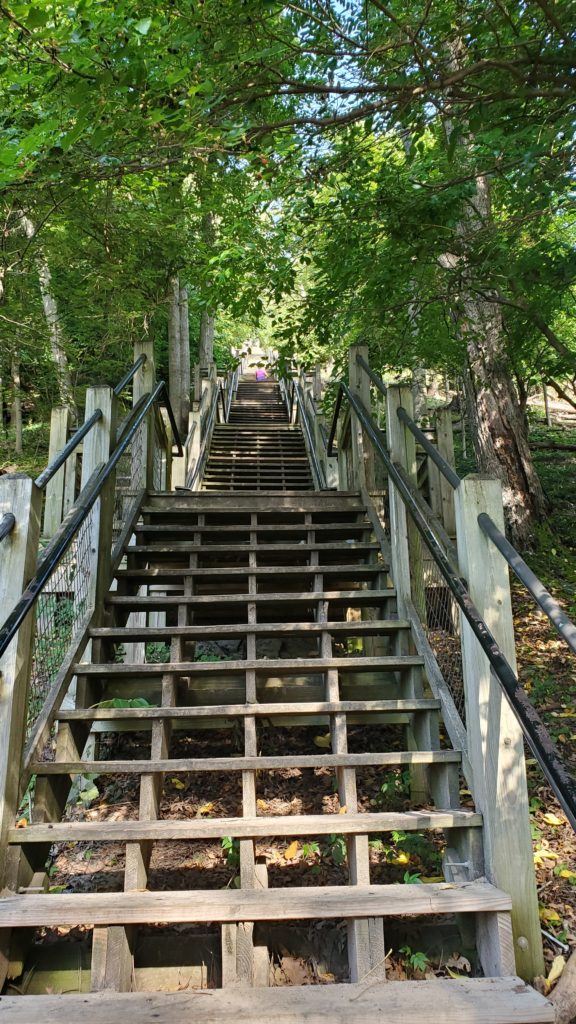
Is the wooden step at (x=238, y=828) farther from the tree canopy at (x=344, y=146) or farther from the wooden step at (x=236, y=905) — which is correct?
the tree canopy at (x=344, y=146)

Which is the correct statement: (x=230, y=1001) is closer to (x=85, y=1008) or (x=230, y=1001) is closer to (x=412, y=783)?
(x=85, y=1008)

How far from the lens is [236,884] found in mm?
2875

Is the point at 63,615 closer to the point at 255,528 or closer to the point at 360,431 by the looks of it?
the point at 255,528

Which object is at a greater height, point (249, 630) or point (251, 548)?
point (251, 548)

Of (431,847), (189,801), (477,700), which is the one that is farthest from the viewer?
(189,801)

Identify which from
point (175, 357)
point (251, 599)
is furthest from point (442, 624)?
point (175, 357)

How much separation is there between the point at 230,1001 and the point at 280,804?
1891 millimetres

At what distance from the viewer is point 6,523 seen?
236 cm

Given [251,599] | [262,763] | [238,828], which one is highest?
[251,599]

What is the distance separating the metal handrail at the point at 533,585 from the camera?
63.8 inches

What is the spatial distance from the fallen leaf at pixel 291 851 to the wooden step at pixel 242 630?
1108 millimetres

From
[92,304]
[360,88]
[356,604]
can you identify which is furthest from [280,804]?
[92,304]

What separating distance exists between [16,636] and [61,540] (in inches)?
18.7

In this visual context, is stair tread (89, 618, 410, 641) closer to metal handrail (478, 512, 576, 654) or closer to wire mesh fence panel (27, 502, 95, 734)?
wire mesh fence panel (27, 502, 95, 734)
